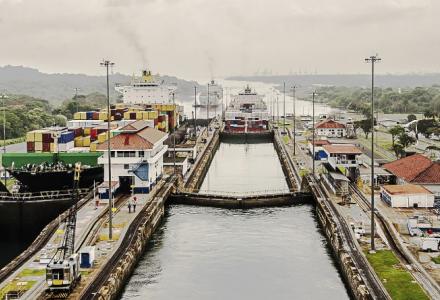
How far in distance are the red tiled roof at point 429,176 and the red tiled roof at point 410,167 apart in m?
0.31

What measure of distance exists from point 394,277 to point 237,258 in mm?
11671

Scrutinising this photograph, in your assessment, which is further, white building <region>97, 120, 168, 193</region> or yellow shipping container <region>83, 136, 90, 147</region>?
yellow shipping container <region>83, 136, 90, 147</region>

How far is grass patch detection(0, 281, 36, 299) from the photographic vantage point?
1081 inches

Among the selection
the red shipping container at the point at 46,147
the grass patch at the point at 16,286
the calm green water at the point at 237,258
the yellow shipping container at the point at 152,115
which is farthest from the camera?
the yellow shipping container at the point at 152,115

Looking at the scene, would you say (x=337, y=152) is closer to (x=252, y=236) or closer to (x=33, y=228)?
(x=252, y=236)

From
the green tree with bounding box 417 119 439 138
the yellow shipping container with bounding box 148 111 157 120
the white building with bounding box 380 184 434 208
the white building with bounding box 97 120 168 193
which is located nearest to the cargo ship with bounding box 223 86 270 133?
the green tree with bounding box 417 119 439 138

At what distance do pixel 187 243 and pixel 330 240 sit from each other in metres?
10.0

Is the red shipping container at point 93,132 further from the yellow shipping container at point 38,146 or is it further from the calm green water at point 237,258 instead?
the calm green water at point 237,258

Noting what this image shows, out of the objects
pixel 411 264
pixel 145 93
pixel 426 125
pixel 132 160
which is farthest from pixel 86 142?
pixel 426 125

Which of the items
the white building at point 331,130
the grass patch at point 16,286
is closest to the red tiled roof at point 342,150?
the grass patch at point 16,286

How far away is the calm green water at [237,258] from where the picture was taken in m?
32.4

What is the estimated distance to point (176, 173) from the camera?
62812 millimetres

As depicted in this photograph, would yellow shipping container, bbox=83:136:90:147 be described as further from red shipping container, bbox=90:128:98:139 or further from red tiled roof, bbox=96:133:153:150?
red tiled roof, bbox=96:133:153:150

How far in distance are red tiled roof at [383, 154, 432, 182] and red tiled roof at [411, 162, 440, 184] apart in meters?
0.31
